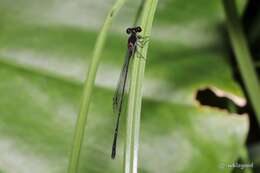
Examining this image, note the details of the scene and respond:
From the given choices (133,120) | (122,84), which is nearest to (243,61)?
(122,84)

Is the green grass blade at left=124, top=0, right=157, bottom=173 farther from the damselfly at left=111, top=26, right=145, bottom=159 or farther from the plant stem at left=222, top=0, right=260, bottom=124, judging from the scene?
the plant stem at left=222, top=0, right=260, bottom=124

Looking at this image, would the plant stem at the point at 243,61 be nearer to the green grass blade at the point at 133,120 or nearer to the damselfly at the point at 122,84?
the damselfly at the point at 122,84

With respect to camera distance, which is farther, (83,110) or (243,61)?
(243,61)

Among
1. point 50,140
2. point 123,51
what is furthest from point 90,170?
point 123,51

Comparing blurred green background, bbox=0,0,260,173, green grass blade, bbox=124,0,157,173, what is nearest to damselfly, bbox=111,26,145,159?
blurred green background, bbox=0,0,260,173

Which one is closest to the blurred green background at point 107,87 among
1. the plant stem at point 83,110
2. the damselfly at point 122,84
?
the damselfly at point 122,84

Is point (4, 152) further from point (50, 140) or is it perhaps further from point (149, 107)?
point (149, 107)

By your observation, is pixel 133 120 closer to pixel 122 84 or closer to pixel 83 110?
pixel 83 110
